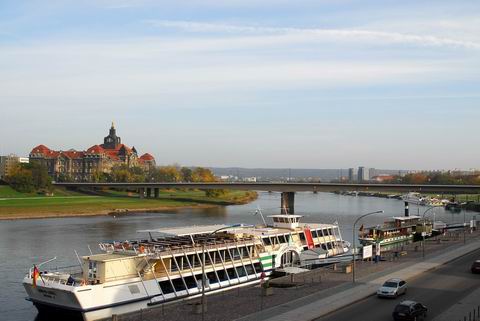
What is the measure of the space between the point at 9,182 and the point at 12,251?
98.8 metres

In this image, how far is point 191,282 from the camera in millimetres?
44469

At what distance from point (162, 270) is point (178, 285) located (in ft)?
5.06

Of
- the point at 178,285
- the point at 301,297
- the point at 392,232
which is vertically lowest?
the point at 178,285

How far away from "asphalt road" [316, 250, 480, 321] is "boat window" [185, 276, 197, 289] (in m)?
13.1

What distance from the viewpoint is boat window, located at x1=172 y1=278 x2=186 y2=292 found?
43.1m

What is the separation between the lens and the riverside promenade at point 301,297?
33.6m

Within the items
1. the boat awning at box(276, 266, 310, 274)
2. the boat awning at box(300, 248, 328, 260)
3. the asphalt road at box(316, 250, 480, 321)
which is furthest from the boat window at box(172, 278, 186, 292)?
the boat awning at box(300, 248, 328, 260)

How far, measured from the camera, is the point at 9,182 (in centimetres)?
15812

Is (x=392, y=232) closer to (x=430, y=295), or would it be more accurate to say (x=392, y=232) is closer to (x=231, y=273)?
(x=231, y=273)

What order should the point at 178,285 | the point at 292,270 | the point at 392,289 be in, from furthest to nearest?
the point at 292,270
the point at 178,285
the point at 392,289

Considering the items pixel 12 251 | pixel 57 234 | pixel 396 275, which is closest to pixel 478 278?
pixel 396 275

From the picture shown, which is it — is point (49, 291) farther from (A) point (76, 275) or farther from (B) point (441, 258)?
(B) point (441, 258)

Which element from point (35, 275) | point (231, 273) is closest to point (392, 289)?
point (231, 273)

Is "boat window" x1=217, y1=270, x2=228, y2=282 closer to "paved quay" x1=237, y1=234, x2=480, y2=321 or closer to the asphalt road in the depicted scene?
"paved quay" x1=237, y1=234, x2=480, y2=321
